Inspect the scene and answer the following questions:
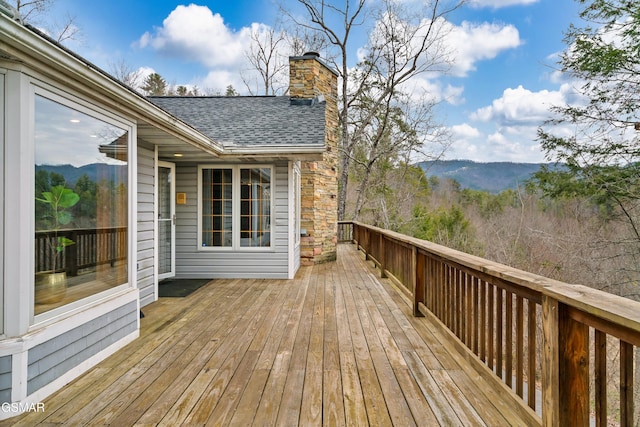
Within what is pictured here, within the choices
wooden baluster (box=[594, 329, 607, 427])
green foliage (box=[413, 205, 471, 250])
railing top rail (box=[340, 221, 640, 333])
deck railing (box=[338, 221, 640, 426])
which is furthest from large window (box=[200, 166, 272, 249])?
green foliage (box=[413, 205, 471, 250])

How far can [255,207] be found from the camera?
5.94 metres

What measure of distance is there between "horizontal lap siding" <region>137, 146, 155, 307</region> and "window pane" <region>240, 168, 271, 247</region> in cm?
167

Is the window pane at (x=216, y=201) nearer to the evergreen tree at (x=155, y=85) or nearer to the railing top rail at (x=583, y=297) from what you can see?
the railing top rail at (x=583, y=297)

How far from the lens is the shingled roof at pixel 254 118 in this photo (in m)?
5.72

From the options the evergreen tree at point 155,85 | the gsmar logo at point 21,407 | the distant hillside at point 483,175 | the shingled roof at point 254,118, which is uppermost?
the evergreen tree at point 155,85

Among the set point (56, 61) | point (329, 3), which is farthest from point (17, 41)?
point (329, 3)

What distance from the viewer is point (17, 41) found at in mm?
1807

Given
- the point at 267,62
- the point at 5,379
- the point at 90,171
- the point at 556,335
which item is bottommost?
the point at 5,379

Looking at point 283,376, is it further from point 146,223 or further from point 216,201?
point 216,201

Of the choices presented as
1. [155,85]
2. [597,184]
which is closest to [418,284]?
[597,184]

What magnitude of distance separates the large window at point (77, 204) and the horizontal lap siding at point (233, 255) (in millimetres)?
2843

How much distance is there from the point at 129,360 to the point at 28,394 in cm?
72

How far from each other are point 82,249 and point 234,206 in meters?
3.31

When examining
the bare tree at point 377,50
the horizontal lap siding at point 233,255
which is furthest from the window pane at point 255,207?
the bare tree at point 377,50
